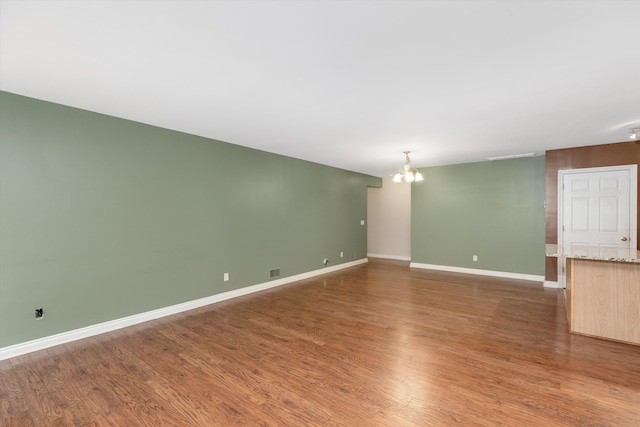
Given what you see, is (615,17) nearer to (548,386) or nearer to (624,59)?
(624,59)

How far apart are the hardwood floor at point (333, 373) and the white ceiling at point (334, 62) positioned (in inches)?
99.0

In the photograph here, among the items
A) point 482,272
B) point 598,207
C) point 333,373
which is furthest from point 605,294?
point 482,272

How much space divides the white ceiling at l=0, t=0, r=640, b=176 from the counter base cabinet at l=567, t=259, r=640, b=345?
69.5 inches

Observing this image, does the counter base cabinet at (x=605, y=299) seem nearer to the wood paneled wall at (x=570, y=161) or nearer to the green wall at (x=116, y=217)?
the wood paneled wall at (x=570, y=161)

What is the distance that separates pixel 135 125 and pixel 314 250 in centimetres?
400

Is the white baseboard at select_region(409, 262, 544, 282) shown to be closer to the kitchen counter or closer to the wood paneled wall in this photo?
the wood paneled wall

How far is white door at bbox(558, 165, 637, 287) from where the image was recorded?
4.61 m

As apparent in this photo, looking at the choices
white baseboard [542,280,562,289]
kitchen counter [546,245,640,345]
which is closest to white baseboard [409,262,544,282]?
white baseboard [542,280,562,289]

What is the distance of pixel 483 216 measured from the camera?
6.35 metres

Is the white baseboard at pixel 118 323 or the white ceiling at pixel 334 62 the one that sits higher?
the white ceiling at pixel 334 62

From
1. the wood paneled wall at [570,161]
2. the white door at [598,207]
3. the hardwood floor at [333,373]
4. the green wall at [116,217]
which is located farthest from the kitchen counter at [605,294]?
the green wall at [116,217]

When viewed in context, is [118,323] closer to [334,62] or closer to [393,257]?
[334,62]

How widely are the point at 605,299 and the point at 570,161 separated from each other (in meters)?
2.96

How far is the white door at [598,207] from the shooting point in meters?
4.61
